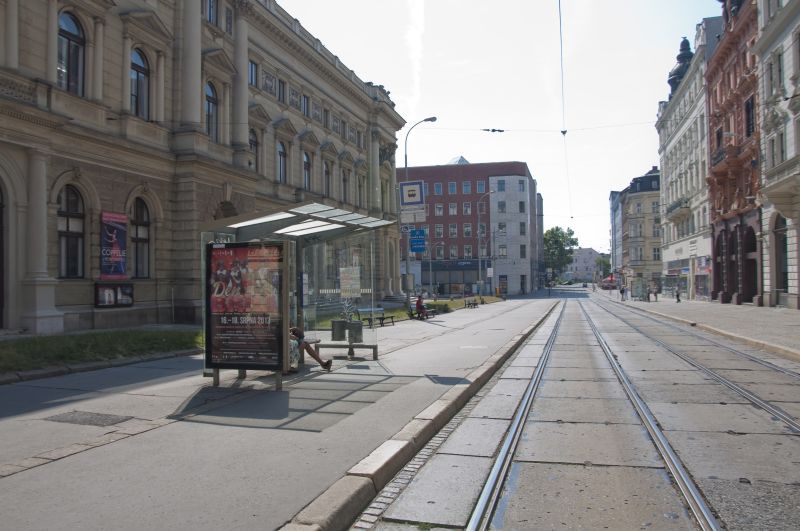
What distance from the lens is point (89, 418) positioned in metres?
7.42

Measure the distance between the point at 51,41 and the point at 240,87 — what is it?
1071 cm

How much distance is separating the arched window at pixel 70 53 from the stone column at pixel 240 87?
8.69 m

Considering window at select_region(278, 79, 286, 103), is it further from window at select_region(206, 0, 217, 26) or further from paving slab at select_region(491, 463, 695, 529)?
paving slab at select_region(491, 463, 695, 529)

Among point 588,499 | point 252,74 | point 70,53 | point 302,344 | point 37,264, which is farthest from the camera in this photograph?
point 252,74

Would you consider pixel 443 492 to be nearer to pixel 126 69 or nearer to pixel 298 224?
pixel 298 224

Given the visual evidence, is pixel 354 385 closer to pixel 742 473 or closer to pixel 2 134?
pixel 742 473

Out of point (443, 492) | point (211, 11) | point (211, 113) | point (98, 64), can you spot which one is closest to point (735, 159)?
point (211, 113)

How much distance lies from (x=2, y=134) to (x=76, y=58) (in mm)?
4642

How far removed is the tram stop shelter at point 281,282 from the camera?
906 centimetres

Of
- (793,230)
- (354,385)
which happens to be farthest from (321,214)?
(793,230)

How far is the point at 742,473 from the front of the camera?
5.53m

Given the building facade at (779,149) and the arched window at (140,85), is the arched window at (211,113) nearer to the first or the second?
the arched window at (140,85)

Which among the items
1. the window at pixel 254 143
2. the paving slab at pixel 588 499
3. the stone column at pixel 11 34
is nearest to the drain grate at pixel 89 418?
the paving slab at pixel 588 499

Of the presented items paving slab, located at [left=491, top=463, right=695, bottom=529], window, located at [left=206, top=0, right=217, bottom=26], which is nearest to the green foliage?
paving slab, located at [left=491, top=463, right=695, bottom=529]
